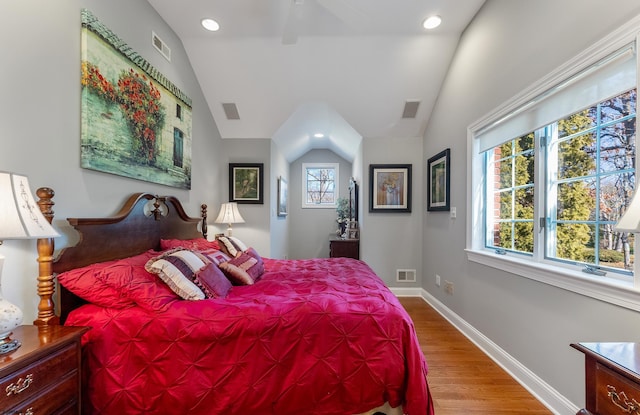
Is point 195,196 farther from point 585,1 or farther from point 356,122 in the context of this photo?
point 585,1

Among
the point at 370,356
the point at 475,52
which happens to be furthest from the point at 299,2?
the point at 370,356

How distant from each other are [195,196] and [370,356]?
8.71 feet

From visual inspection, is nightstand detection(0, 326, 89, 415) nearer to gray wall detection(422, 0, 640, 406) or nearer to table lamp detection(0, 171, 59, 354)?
table lamp detection(0, 171, 59, 354)

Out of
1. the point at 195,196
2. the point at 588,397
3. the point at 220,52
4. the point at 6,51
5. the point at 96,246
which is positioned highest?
the point at 220,52

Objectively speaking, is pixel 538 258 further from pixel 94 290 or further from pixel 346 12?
pixel 94 290

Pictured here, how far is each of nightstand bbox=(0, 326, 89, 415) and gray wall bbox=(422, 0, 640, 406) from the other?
8.46ft

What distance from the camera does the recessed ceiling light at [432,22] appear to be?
2.74 m

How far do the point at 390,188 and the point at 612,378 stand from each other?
336 centimetres

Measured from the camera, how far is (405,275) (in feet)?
13.6

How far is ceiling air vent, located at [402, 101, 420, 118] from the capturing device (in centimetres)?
367

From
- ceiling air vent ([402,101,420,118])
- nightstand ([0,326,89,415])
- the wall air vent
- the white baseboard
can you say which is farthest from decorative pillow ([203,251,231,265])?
ceiling air vent ([402,101,420,118])

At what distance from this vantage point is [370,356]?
1440mm

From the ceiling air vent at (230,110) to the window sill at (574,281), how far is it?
11.1 ft

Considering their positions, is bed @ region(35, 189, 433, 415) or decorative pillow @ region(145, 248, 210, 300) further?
decorative pillow @ region(145, 248, 210, 300)
